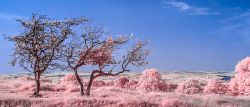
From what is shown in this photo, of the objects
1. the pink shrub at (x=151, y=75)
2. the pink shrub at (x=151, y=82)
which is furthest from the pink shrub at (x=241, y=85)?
the pink shrub at (x=151, y=75)

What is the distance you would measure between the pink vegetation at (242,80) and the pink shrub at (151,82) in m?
8.06

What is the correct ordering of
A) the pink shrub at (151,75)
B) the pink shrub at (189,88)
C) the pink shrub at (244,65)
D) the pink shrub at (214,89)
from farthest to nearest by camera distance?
the pink shrub at (214,89), the pink shrub at (151,75), the pink shrub at (189,88), the pink shrub at (244,65)

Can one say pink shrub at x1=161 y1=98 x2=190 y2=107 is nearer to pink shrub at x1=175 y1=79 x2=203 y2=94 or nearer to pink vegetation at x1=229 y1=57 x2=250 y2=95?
pink shrub at x1=175 y1=79 x2=203 y2=94

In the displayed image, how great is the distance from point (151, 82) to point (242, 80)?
10.3 metres

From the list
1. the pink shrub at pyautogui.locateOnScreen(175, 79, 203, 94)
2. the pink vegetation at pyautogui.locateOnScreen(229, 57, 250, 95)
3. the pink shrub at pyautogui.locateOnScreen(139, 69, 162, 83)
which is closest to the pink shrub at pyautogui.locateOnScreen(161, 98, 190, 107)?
the pink shrub at pyautogui.locateOnScreen(139, 69, 162, 83)

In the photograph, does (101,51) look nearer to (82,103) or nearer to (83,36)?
(83,36)

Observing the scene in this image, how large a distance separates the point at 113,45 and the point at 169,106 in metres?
7.51

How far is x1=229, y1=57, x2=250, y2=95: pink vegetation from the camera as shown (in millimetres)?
24328

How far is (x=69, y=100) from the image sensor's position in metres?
12.2

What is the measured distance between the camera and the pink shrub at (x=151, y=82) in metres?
25.3

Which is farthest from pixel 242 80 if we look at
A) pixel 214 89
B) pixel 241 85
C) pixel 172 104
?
pixel 172 104

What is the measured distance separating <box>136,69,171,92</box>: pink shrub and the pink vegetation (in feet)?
26.5

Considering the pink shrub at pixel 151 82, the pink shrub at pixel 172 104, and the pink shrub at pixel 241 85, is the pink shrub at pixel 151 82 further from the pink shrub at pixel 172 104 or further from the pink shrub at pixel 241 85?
the pink shrub at pixel 172 104

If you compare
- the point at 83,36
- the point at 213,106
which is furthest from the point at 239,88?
the point at 83,36
